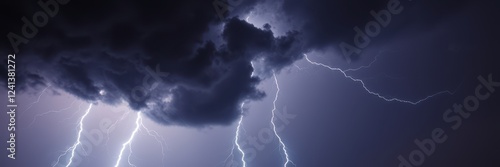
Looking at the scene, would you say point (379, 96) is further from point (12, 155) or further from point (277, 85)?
point (12, 155)

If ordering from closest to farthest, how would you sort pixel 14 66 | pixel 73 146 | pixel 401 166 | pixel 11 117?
pixel 11 117
pixel 14 66
pixel 73 146
pixel 401 166

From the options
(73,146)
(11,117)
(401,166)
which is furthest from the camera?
(401,166)

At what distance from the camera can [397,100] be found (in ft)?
36.7

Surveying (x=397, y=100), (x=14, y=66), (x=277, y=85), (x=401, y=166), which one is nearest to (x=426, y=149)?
(x=401, y=166)

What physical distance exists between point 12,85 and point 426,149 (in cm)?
1487

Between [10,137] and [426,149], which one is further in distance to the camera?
[426,149]

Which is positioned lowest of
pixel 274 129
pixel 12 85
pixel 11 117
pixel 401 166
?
pixel 401 166

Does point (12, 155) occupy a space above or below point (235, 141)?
above

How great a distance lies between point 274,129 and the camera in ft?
37.3

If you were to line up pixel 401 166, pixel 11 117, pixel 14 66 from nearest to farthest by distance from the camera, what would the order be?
pixel 11 117 < pixel 14 66 < pixel 401 166

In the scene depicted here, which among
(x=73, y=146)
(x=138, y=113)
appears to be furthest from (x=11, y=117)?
(x=138, y=113)

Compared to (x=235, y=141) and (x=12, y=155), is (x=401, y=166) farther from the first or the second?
(x=12, y=155)

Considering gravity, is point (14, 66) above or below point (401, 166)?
above

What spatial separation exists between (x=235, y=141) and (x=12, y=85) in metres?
7.67
